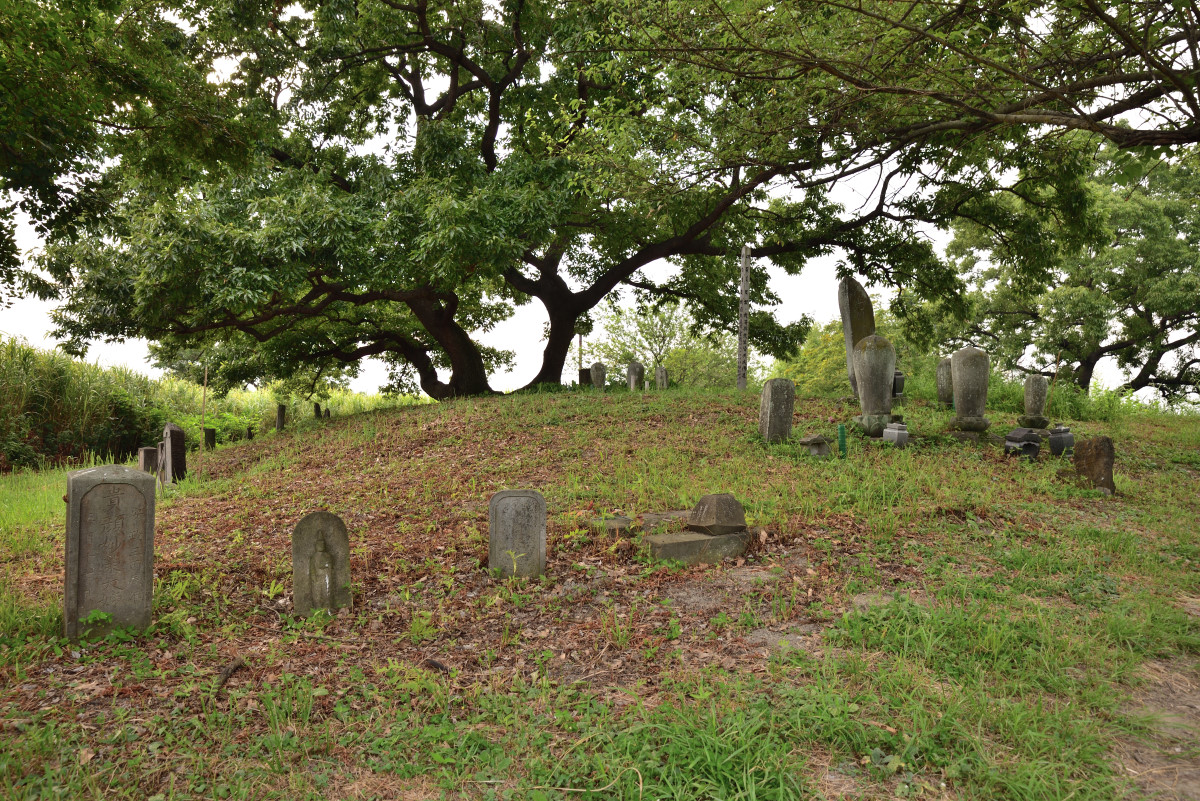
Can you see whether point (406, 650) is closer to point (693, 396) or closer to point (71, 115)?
point (71, 115)

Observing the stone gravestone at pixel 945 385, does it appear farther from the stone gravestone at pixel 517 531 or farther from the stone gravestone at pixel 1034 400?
the stone gravestone at pixel 517 531

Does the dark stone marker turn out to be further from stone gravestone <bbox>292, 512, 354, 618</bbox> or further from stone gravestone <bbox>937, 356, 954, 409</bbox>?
stone gravestone <bbox>292, 512, 354, 618</bbox>

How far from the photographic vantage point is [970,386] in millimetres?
10953

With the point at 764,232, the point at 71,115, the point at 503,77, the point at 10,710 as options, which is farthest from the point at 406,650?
the point at 764,232

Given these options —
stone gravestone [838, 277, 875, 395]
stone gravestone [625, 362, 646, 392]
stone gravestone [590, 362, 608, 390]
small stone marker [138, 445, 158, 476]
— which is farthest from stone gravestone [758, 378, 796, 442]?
small stone marker [138, 445, 158, 476]

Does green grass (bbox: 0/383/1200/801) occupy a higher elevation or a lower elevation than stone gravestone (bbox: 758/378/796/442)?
lower

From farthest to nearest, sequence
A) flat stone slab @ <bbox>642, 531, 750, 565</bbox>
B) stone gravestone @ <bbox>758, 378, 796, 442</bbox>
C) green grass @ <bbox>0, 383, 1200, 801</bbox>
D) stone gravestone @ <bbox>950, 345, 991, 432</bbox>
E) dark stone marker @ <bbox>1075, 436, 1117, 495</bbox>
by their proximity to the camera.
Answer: stone gravestone @ <bbox>950, 345, 991, 432</bbox>
stone gravestone @ <bbox>758, 378, 796, 442</bbox>
dark stone marker @ <bbox>1075, 436, 1117, 495</bbox>
flat stone slab @ <bbox>642, 531, 750, 565</bbox>
green grass @ <bbox>0, 383, 1200, 801</bbox>

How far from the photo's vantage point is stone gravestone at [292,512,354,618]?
206 inches

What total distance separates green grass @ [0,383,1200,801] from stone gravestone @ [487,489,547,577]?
0.19 meters

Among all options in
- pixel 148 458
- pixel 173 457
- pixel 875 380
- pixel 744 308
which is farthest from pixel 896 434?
pixel 148 458

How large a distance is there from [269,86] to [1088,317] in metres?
24.2

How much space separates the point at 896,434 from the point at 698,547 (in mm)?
5649

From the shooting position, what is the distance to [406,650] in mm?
4688

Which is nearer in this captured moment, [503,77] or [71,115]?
[71,115]
